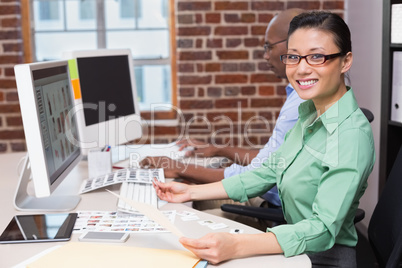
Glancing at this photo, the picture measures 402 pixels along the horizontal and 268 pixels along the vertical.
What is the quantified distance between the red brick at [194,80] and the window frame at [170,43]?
149 mm

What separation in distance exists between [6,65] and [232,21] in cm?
153

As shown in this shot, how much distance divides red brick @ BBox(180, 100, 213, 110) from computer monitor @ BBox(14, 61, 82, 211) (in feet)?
4.60

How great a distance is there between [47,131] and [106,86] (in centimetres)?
82

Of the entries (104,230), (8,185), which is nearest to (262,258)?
(104,230)

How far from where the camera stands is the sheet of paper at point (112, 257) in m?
1.13

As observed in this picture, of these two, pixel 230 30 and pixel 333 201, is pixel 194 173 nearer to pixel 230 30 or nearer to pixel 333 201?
pixel 333 201

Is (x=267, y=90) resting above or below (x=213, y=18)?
below

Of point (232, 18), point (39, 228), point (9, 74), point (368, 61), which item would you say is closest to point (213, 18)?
point (232, 18)

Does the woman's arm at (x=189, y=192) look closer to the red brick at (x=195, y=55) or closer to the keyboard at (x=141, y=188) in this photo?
the keyboard at (x=141, y=188)

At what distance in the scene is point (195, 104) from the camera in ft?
10.9

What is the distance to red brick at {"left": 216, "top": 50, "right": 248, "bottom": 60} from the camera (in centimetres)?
330

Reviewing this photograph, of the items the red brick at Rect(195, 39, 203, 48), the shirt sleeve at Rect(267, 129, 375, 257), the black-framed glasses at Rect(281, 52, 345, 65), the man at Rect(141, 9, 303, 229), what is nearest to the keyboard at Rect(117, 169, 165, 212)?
the man at Rect(141, 9, 303, 229)

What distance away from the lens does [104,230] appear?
137 centimetres

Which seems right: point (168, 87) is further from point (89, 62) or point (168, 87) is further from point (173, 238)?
point (173, 238)
